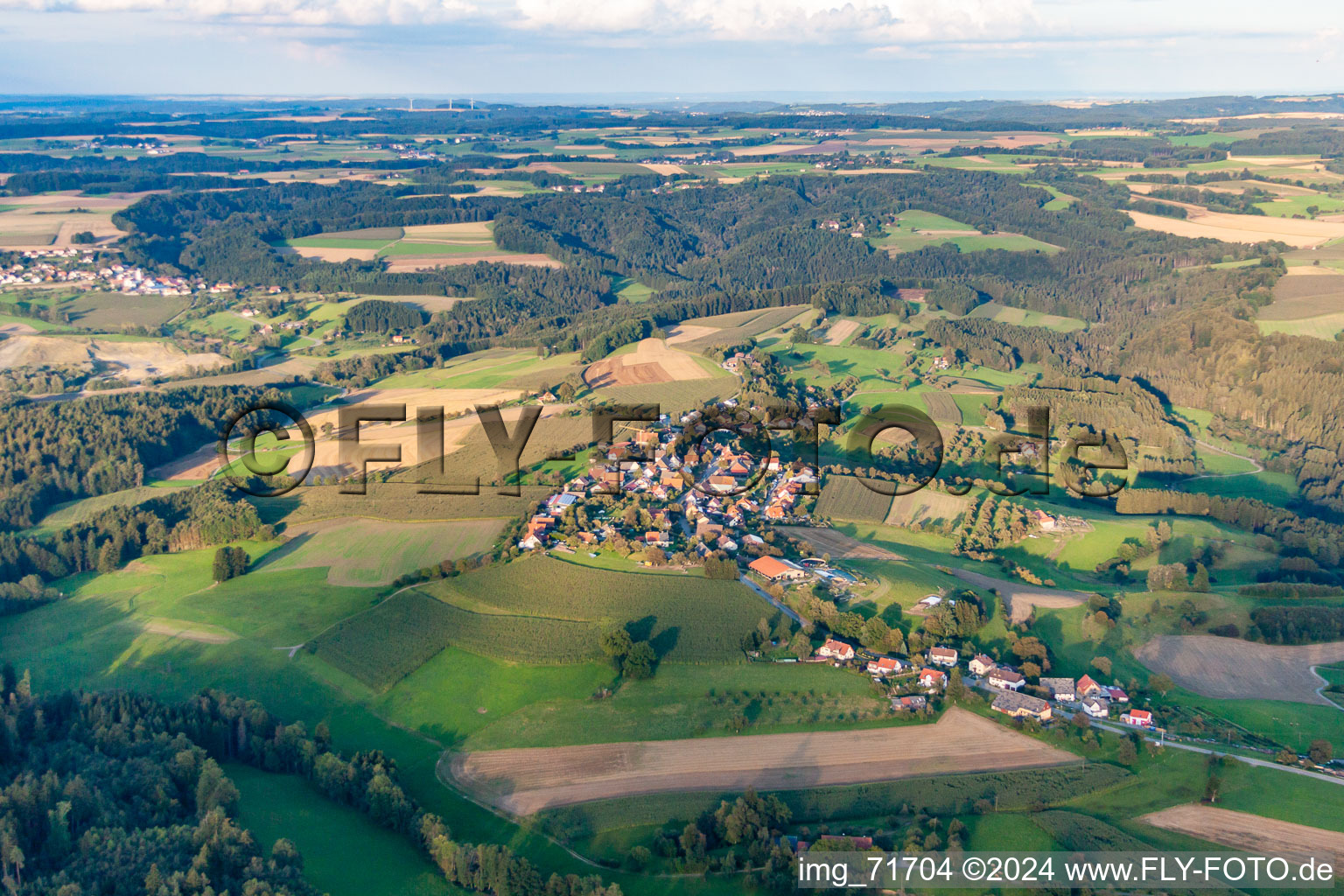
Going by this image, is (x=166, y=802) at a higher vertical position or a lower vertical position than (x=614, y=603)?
lower

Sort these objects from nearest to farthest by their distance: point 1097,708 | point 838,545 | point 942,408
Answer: point 1097,708 < point 838,545 < point 942,408

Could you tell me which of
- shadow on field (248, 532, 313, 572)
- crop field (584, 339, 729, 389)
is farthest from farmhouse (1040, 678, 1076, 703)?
crop field (584, 339, 729, 389)

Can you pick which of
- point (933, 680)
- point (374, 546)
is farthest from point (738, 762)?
point (374, 546)

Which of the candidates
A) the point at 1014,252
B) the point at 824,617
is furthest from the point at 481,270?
the point at 824,617

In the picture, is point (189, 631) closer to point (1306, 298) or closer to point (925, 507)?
point (925, 507)

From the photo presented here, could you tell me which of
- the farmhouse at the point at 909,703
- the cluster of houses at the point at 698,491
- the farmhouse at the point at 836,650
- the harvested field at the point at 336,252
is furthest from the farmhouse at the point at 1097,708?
the harvested field at the point at 336,252

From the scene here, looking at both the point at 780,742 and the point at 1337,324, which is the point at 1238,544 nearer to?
the point at 780,742
